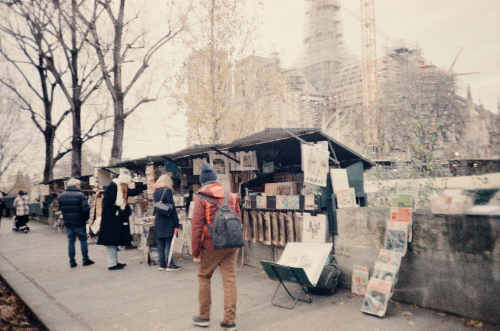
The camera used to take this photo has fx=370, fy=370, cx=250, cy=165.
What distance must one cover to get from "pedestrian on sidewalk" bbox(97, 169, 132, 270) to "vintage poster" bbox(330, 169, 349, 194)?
4.63 m

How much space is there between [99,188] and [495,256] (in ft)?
38.5

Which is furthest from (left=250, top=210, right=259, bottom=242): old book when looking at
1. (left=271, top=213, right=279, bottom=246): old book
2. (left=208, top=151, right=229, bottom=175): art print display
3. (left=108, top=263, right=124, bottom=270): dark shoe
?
(left=108, top=263, right=124, bottom=270): dark shoe

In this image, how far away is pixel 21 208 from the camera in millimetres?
17797

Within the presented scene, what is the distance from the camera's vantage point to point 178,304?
572cm

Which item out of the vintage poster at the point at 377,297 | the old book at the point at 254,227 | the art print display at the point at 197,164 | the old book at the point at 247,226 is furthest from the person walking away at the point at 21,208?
the vintage poster at the point at 377,297

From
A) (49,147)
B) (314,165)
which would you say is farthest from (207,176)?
(49,147)

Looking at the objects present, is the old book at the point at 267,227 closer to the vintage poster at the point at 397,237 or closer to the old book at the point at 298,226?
the old book at the point at 298,226

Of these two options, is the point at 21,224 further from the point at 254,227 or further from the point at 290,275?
the point at 290,275

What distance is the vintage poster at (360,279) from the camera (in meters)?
5.54

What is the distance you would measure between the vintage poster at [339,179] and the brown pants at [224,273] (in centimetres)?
250

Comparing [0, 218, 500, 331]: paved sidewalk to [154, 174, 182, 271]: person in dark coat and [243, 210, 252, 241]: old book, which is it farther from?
[243, 210, 252, 241]: old book

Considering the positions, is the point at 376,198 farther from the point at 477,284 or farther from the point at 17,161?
the point at 17,161

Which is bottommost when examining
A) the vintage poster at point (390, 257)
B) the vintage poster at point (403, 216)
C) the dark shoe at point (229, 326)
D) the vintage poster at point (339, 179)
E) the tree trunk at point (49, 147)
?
the dark shoe at point (229, 326)

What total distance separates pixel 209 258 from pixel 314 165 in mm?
2460
